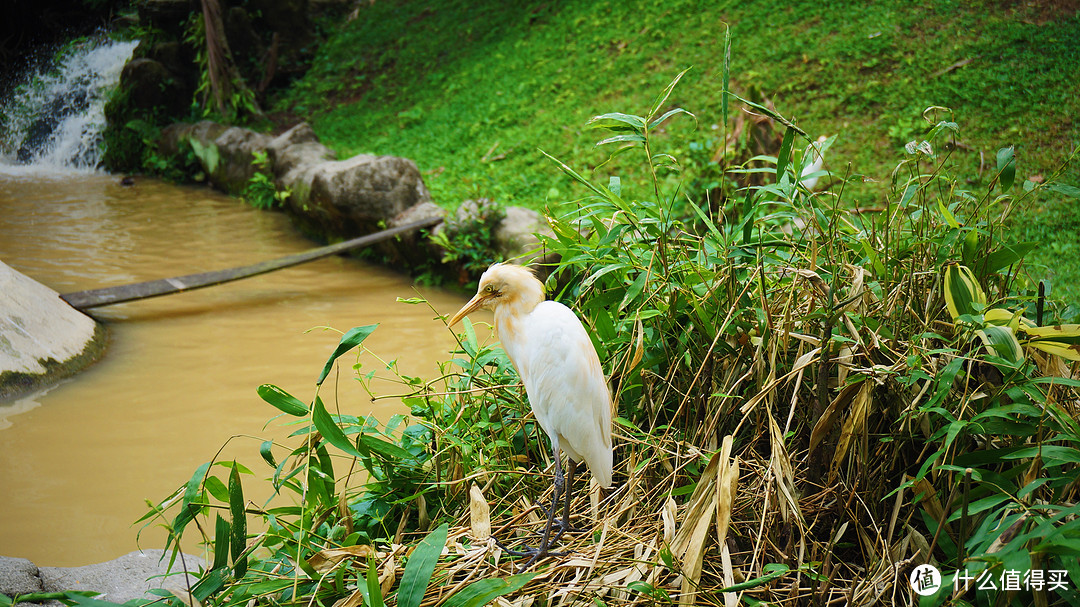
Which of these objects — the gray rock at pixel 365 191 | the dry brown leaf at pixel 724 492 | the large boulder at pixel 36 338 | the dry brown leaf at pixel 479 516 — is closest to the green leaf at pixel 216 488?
the dry brown leaf at pixel 479 516

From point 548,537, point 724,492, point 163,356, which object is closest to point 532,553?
point 548,537

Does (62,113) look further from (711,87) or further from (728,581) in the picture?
(728,581)

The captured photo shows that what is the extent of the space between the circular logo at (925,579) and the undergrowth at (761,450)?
34mm

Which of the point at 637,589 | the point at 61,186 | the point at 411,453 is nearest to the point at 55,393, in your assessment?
the point at 411,453

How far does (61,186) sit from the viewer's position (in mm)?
8188

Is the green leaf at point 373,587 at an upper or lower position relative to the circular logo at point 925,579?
upper

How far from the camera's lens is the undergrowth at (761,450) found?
4.96 feet

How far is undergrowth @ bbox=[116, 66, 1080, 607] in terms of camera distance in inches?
59.6

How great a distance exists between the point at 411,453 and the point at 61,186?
834 cm

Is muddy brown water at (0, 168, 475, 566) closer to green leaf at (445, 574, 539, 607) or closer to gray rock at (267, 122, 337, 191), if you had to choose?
gray rock at (267, 122, 337, 191)

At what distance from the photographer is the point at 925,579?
150cm

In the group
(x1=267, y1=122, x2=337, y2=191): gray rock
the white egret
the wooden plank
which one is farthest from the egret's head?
(x1=267, y1=122, x2=337, y2=191): gray rock

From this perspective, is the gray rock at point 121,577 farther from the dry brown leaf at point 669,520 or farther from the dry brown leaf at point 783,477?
the dry brown leaf at point 783,477

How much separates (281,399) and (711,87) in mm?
6223
